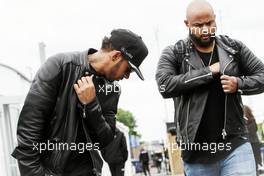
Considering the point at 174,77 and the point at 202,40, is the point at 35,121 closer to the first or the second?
the point at 174,77

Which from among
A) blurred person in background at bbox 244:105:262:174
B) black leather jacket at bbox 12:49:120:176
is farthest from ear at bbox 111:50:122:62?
blurred person in background at bbox 244:105:262:174

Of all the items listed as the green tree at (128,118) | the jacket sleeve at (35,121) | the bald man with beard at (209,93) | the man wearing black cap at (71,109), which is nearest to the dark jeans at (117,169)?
the bald man with beard at (209,93)

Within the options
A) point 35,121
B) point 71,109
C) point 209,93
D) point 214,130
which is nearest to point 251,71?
point 209,93

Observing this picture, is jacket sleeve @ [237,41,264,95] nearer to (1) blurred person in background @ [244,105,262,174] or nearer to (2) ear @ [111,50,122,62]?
(2) ear @ [111,50,122,62]

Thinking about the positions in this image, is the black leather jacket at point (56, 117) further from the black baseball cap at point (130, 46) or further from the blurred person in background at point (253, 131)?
the blurred person in background at point (253, 131)

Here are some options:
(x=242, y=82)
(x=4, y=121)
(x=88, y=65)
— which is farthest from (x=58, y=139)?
(x=4, y=121)

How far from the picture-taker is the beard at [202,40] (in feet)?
13.9

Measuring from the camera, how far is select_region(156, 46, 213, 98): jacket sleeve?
4.16 meters

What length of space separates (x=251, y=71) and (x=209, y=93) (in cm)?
38

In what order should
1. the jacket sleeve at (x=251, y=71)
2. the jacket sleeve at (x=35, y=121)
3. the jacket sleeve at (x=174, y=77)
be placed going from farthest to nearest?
1. the jacket sleeve at (x=251, y=71)
2. the jacket sleeve at (x=174, y=77)
3. the jacket sleeve at (x=35, y=121)

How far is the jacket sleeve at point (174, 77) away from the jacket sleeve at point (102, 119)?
570 millimetres

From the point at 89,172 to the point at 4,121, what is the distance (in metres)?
7.85

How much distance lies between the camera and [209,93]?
421 cm

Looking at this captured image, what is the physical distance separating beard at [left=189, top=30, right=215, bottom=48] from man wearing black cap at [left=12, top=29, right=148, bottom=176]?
0.78m
